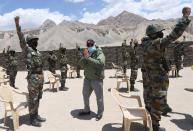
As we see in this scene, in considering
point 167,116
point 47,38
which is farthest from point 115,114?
point 47,38

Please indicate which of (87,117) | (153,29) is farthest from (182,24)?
(87,117)

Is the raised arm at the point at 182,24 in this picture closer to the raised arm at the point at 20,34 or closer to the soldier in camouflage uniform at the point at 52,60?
the raised arm at the point at 20,34

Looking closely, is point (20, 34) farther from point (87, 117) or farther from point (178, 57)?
point (178, 57)

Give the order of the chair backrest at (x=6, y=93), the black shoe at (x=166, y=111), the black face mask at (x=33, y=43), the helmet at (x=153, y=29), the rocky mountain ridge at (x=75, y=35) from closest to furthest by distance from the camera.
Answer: the helmet at (x=153, y=29) < the chair backrest at (x=6, y=93) < the black face mask at (x=33, y=43) < the black shoe at (x=166, y=111) < the rocky mountain ridge at (x=75, y=35)

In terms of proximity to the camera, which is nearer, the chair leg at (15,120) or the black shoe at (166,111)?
the chair leg at (15,120)

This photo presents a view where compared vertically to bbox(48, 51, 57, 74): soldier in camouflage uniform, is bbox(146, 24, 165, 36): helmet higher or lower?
higher

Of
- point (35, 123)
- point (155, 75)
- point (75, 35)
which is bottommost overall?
point (35, 123)

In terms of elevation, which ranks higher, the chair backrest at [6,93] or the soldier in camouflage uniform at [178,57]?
the soldier in camouflage uniform at [178,57]

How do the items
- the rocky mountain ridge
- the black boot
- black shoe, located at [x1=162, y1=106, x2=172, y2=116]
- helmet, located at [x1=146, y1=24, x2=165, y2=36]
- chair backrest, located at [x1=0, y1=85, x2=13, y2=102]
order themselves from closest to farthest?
helmet, located at [x1=146, y1=24, x2=165, y2=36]
chair backrest, located at [x1=0, y1=85, x2=13, y2=102]
the black boot
black shoe, located at [x1=162, y1=106, x2=172, y2=116]
the rocky mountain ridge

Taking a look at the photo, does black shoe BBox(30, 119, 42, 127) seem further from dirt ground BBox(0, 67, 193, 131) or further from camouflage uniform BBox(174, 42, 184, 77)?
camouflage uniform BBox(174, 42, 184, 77)

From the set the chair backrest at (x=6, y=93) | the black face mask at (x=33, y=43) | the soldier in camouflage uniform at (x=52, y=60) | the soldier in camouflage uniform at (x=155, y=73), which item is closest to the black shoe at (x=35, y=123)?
the chair backrest at (x=6, y=93)

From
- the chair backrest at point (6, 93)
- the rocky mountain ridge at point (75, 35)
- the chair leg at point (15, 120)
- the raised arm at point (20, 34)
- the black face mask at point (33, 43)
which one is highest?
the rocky mountain ridge at point (75, 35)

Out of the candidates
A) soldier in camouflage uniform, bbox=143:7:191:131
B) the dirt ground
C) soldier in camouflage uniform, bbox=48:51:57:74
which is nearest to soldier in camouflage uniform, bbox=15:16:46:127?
the dirt ground

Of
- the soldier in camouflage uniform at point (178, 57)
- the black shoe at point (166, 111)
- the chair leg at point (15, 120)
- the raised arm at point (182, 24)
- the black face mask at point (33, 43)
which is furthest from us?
the soldier in camouflage uniform at point (178, 57)
